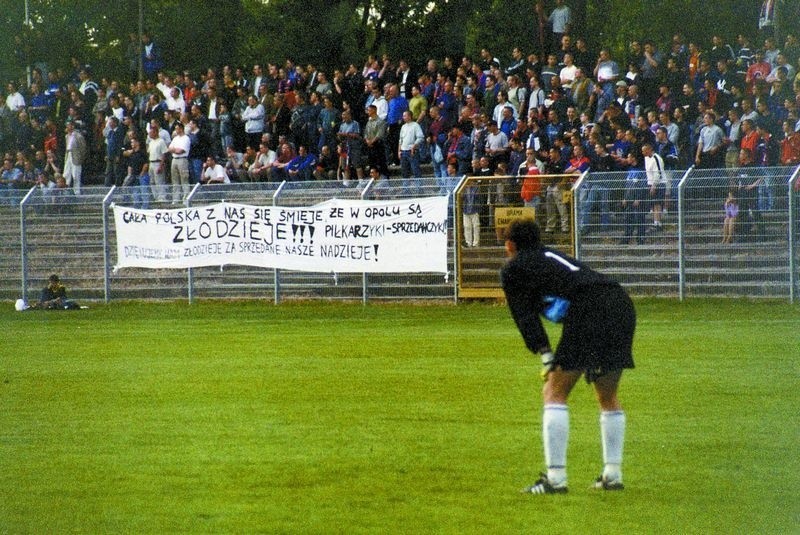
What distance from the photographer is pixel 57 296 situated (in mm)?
26938

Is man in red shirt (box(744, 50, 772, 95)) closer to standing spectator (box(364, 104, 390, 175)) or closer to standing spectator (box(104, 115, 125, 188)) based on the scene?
standing spectator (box(364, 104, 390, 175))

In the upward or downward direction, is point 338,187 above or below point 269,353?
above

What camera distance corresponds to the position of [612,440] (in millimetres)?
8117

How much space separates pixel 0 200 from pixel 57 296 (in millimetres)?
3988

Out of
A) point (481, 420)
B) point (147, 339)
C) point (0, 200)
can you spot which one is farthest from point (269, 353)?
point (0, 200)

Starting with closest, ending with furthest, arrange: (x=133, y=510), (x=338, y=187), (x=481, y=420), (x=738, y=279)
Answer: (x=133, y=510) < (x=481, y=420) < (x=738, y=279) < (x=338, y=187)

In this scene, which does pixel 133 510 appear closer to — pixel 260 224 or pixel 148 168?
pixel 260 224

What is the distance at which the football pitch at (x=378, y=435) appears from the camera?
775 cm

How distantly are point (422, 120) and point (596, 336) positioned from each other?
2109cm

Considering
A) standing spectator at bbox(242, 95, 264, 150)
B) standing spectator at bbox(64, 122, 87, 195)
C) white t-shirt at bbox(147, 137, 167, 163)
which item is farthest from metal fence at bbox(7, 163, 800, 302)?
standing spectator at bbox(64, 122, 87, 195)

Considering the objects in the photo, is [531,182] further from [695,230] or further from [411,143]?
[411,143]

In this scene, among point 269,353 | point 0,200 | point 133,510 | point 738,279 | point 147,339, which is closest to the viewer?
point 133,510

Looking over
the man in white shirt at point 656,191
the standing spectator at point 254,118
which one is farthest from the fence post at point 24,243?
the man in white shirt at point 656,191

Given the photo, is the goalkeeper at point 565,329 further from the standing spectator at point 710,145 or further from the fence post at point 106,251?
the fence post at point 106,251
